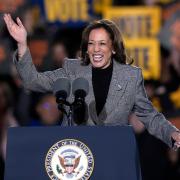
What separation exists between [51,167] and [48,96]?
341cm

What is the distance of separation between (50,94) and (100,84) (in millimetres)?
2958

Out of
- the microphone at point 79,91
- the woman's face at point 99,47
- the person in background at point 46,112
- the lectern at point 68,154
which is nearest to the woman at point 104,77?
the woman's face at point 99,47

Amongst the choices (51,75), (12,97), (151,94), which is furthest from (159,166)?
(51,75)

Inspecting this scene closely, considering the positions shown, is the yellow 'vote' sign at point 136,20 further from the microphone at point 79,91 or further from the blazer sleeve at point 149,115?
the microphone at point 79,91

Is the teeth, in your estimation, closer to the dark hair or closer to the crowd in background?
the dark hair

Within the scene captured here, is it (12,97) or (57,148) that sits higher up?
(12,97)

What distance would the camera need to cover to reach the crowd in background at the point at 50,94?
652 cm

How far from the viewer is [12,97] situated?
7.14 meters

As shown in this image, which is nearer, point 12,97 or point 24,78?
point 24,78

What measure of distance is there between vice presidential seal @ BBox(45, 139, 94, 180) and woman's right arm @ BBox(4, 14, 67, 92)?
0.46m

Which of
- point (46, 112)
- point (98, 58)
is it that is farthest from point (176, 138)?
point (46, 112)

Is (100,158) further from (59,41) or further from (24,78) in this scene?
(59,41)

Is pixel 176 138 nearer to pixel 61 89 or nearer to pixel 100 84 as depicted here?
pixel 100 84

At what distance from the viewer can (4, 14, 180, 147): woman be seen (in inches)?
150
